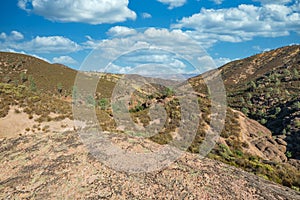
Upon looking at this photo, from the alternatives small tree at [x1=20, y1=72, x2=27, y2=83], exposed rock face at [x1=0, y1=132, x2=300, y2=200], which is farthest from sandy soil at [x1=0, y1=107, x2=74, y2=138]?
small tree at [x1=20, y1=72, x2=27, y2=83]

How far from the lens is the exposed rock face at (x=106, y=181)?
4.95 meters

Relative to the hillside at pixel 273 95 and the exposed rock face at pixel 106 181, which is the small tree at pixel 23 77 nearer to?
the hillside at pixel 273 95

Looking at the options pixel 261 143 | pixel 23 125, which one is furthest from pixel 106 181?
pixel 261 143

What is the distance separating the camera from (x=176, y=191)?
16.5 ft

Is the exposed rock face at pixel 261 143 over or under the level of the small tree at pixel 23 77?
under

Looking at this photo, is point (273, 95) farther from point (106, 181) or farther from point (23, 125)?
point (106, 181)

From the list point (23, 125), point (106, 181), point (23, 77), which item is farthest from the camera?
point (23, 77)

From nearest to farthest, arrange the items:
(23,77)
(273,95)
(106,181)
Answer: (106,181)
(273,95)
(23,77)

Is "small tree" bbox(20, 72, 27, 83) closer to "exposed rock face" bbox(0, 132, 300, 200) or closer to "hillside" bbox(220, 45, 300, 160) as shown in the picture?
"hillside" bbox(220, 45, 300, 160)

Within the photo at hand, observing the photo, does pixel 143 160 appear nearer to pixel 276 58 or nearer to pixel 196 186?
pixel 196 186

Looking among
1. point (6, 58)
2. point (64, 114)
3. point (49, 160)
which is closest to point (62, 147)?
point (49, 160)

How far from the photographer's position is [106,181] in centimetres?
522

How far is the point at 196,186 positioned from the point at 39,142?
4.52 meters

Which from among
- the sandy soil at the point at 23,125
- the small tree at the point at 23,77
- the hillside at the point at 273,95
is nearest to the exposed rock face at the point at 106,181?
the sandy soil at the point at 23,125
